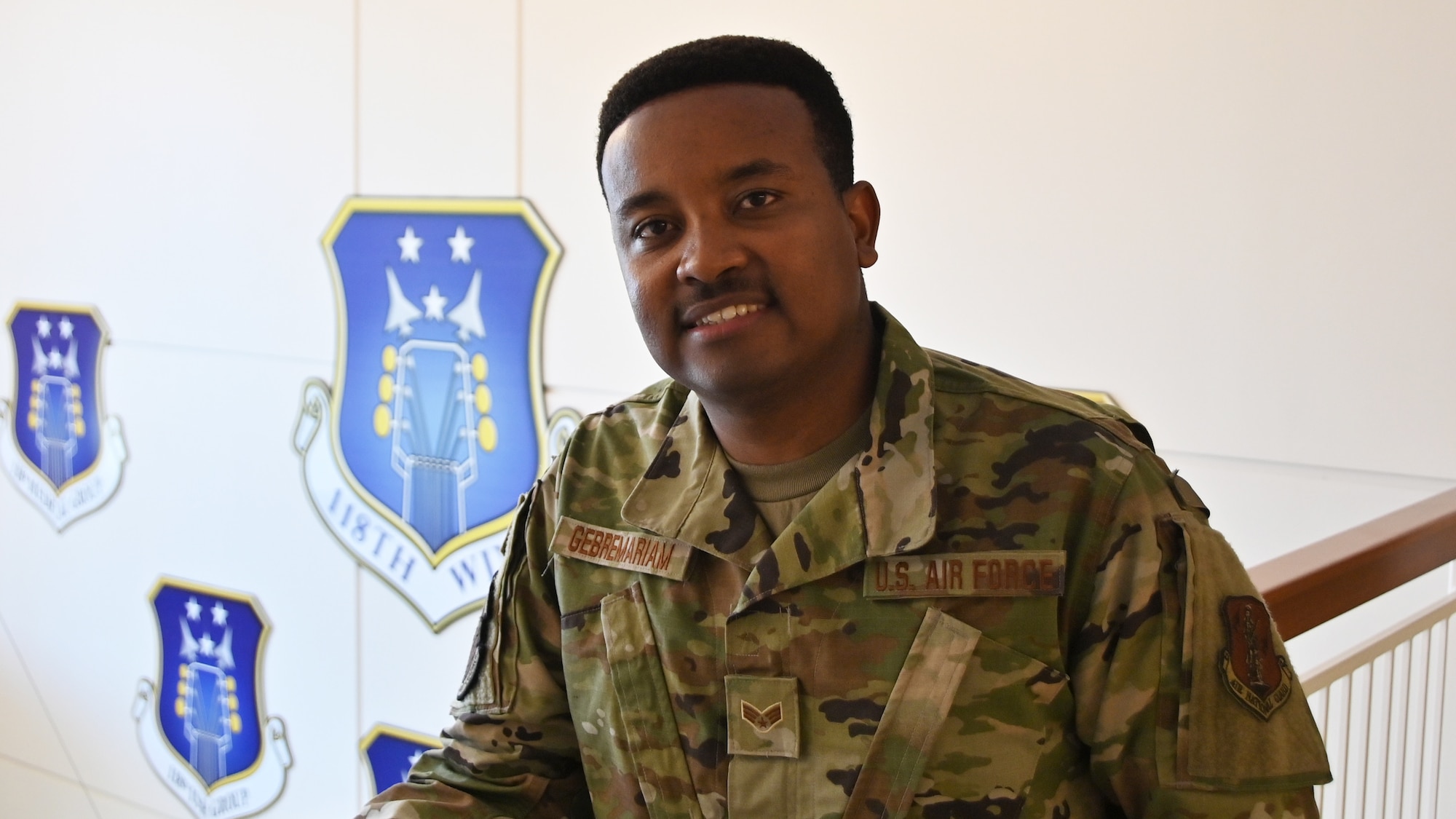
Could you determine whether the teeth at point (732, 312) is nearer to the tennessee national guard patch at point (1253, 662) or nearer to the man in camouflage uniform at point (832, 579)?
the man in camouflage uniform at point (832, 579)

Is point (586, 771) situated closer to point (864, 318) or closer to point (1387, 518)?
point (864, 318)

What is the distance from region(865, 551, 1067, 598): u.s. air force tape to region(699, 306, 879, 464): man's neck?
0.42ft

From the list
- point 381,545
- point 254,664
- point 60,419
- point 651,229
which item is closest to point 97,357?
point 60,419

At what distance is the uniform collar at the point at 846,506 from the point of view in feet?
3.18

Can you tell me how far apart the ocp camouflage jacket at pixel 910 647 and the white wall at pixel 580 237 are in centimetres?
122

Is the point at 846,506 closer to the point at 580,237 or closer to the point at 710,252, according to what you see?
the point at 710,252

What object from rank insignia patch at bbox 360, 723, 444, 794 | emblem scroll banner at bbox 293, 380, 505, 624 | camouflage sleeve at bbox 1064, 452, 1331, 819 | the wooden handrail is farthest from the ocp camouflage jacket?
rank insignia patch at bbox 360, 723, 444, 794

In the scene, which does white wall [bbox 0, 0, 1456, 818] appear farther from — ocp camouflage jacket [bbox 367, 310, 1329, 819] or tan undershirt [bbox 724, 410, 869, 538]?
tan undershirt [bbox 724, 410, 869, 538]

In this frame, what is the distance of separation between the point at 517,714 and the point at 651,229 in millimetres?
451

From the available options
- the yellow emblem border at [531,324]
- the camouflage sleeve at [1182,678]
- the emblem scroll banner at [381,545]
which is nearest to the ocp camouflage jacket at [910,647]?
the camouflage sleeve at [1182,678]

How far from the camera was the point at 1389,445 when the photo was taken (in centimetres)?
200

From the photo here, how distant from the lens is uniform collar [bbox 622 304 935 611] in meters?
0.97

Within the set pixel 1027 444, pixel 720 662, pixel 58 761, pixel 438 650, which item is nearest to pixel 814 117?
pixel 1027 444

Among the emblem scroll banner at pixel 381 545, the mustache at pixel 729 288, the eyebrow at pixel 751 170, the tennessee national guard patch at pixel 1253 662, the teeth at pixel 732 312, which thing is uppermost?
the eyebrow at pixel 751 170
